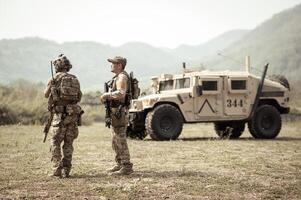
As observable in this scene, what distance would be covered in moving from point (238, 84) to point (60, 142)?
8243 millimetres

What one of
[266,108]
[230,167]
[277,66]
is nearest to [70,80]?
[230,167]

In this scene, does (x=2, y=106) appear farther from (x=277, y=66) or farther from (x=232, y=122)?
(x=277, y=66)

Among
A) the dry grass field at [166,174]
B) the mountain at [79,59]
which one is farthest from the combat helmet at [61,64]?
A: the mountain at [79,59]

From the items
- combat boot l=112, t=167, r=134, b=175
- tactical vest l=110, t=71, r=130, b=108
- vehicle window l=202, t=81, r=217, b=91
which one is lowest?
combat boot l=112, t=167, r=134, b=175

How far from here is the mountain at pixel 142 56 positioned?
4171 inches

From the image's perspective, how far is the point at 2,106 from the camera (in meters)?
21.9

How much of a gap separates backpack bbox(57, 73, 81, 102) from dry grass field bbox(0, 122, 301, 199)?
3.70ft

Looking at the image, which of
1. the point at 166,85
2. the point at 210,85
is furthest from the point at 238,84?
the point at 166,85

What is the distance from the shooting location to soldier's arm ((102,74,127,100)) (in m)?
7.84

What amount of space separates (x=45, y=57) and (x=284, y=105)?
128977 mm

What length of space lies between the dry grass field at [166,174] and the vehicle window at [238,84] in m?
2.72

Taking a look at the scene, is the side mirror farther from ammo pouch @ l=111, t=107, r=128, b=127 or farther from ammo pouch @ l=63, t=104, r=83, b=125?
ammo pouch @ l=63, t=104, r=83, b=125

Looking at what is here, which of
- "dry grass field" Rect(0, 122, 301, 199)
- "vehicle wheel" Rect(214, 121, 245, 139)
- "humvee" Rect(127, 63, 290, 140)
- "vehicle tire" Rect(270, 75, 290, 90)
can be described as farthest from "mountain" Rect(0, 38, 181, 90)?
"dry grass field" Rect(0, 122, 301, 199)

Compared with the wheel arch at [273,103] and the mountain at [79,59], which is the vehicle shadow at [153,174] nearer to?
the wheel arch at [273,103]
